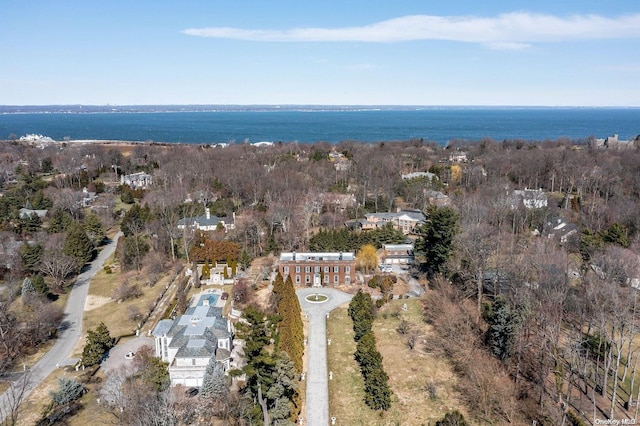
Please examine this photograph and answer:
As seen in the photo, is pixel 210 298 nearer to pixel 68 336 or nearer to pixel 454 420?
pixel 68 336

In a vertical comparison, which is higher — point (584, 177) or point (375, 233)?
point (584, 177)

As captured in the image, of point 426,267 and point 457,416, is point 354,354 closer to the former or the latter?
point 457,416

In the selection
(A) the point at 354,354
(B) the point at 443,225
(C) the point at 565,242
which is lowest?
(A) the point at 354,354

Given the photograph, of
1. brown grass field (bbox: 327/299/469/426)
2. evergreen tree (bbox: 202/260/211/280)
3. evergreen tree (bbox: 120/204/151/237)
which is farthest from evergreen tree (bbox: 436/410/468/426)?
evergreen tree (bbox: 120/204/151/237)

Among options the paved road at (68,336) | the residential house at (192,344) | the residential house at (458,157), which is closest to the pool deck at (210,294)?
the residential house at (192,344)

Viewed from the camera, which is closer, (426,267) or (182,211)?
(426,267)

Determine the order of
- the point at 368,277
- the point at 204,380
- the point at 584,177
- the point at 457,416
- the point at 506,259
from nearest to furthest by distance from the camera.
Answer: the point at 457,416, the point at 204,380, the point at 506,259, the point at 368,277, the point at 584,177

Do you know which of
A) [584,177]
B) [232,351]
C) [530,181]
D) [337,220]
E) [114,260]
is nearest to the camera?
[232,351]

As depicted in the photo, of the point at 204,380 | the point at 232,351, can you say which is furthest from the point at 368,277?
the point at 204,380
